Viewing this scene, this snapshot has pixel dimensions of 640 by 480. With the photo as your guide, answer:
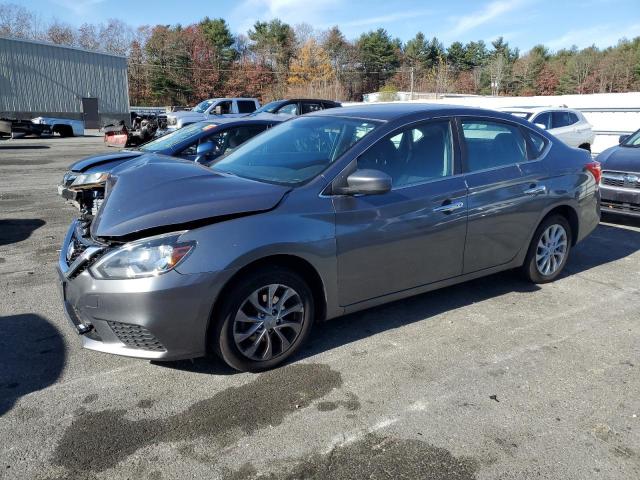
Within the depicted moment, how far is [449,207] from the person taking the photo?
3.99 meters

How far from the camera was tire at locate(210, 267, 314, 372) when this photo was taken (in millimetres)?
3143

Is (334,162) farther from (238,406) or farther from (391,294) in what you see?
(238,406)

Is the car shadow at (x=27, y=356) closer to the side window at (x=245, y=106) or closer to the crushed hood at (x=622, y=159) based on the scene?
the crushed hood at (x=622, y=159)

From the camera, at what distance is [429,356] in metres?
3.64

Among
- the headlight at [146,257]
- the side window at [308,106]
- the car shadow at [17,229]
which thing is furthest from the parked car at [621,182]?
the side window at [308,106]

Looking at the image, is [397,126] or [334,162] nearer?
[334,162]

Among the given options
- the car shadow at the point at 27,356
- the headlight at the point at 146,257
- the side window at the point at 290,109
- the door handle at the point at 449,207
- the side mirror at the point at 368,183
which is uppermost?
the side window at the point at 290,109

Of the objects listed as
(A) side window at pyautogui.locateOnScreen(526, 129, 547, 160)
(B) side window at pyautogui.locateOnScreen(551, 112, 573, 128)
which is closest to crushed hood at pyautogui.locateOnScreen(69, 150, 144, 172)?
(A) side window at pyautogui.locateOnScreen(526, 129, 547, 160)

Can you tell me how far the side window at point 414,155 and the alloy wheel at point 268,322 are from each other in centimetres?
109

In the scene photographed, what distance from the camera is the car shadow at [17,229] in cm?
646

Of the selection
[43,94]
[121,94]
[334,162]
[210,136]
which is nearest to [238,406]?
[334,162]

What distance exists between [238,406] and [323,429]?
0.53m

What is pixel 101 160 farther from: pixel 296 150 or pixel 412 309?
pixel 412 309

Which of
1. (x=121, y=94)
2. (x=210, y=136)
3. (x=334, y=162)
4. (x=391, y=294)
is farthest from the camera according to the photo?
(x=121, y=94)
